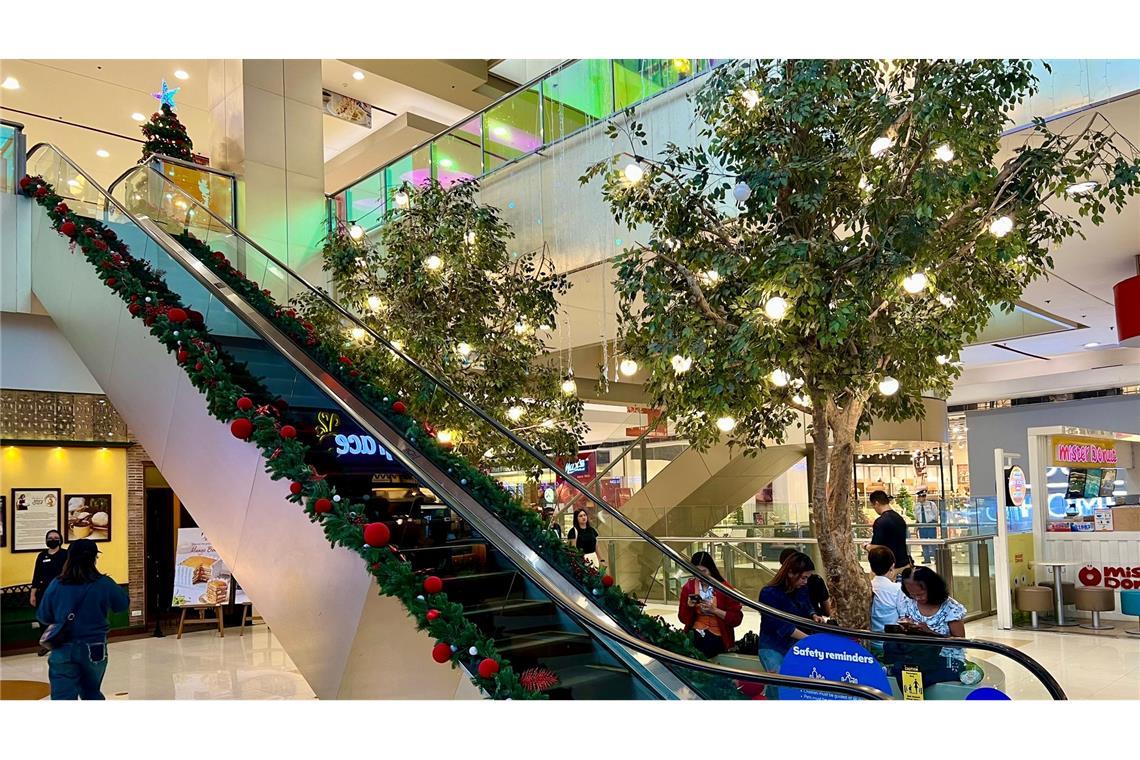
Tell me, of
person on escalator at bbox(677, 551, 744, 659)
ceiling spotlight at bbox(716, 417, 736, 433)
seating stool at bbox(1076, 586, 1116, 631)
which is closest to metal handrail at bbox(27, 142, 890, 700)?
person on escalator at bbox(677, 551, 744, 659)

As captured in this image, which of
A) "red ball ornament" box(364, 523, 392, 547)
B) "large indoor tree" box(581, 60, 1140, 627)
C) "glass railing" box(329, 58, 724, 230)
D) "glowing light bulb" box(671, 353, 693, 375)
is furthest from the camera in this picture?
"glass railing" box(329, 58, 724, 230)

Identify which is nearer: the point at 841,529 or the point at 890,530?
the point at 841,529

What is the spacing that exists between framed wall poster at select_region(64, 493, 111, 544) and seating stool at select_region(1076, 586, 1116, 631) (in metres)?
12.2

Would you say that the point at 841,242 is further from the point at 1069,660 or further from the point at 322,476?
the point at 1069,660

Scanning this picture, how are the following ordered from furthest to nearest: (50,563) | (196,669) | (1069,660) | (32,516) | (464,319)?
(32,516)
(196,669)
(464,319)
(50,563)
(1069,660)

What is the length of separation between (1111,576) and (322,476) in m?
9.32

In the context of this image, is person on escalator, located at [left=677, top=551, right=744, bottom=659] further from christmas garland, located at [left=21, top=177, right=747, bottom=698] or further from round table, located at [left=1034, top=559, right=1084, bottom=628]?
round table, located at [left=1034, top=559, right=1084, bottom=628]

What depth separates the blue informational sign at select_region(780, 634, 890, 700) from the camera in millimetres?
4207

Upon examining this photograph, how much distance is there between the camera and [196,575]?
37.7ft

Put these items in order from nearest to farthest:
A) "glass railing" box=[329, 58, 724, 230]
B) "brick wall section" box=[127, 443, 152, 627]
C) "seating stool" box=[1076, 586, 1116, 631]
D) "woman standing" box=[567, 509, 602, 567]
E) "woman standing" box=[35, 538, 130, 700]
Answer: "woman standing" box=[35, 538, 130, 700] → "woman standing" box=[567, 509, 602, 567] → "glass railing" box=[329, 58, 724, 230] → "seating stool" box=[1076, 586, 1116, 631] → "brick wall section" box=[127, 443, 152, 627]

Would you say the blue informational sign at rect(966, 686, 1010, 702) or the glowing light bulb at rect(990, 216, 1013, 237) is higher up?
the glowing light bulb at rect(990, 216, 1013, 237)

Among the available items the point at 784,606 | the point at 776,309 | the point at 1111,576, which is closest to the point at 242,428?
the point at 776,309
